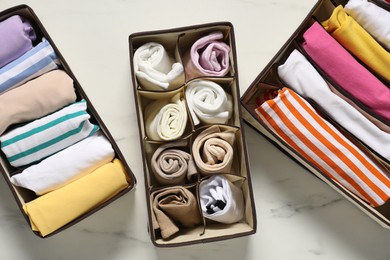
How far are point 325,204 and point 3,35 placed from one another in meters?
0.73

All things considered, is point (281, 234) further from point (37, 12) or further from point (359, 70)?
point (37, 12)

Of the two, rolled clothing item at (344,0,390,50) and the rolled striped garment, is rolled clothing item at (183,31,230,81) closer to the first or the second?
the rolled striped garment

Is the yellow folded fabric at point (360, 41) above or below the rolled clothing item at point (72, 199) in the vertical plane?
above

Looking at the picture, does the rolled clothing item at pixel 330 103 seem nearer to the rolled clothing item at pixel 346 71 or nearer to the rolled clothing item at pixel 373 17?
the rolled clothing item at pixel 346 71

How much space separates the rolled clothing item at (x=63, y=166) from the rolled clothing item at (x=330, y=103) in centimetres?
38

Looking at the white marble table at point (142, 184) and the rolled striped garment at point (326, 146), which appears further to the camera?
the white marble table at point (142, 184)

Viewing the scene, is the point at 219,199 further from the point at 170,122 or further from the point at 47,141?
the point at 47,141

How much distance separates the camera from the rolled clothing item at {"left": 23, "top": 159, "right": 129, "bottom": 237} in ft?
3.17

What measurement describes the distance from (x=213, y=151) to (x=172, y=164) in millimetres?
81

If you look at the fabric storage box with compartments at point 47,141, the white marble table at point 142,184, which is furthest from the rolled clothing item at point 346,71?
the fabric storage box with compartments at point 47,141

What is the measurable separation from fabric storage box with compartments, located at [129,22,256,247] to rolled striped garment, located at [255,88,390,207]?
0.30ft

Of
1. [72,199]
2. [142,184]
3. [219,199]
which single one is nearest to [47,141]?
[72,199]

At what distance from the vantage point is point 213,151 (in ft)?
3.20

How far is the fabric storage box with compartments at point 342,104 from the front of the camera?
3.22 ft
